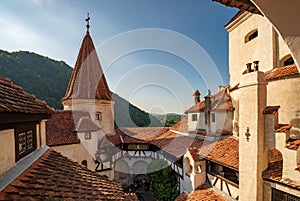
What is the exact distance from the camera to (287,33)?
4.54 feet

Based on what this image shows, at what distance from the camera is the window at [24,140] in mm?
3526

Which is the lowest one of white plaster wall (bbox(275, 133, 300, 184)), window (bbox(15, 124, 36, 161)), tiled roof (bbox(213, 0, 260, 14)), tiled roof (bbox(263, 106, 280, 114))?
white plaster wall (bbox(275, 133, 300, 184))

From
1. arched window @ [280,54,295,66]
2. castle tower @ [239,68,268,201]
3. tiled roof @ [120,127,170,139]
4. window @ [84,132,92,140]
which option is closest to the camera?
castle tower @ [239,68,268,201]

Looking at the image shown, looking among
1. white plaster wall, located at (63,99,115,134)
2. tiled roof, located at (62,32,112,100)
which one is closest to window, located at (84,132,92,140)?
white plaster wall, located at (63,99,115,134)

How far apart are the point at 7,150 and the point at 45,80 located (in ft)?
158

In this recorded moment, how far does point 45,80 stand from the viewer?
4412cm

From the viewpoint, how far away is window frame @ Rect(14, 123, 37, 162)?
3.49 metres

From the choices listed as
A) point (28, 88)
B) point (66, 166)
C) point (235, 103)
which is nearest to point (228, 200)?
point (235, 103)

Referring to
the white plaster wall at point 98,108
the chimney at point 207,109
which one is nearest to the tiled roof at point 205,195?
the chimney at point 207,109

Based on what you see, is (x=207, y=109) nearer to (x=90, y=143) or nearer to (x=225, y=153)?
(x=225, y=153)

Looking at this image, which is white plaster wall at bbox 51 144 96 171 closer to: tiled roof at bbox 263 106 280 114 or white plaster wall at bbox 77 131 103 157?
white plaster wall at bbox 77 131 103 157

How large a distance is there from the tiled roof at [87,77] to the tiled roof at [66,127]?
207cm

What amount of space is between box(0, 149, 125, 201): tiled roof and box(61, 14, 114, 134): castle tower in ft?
41.0

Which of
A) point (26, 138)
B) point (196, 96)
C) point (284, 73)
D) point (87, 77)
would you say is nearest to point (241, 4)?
point (26, 138)
